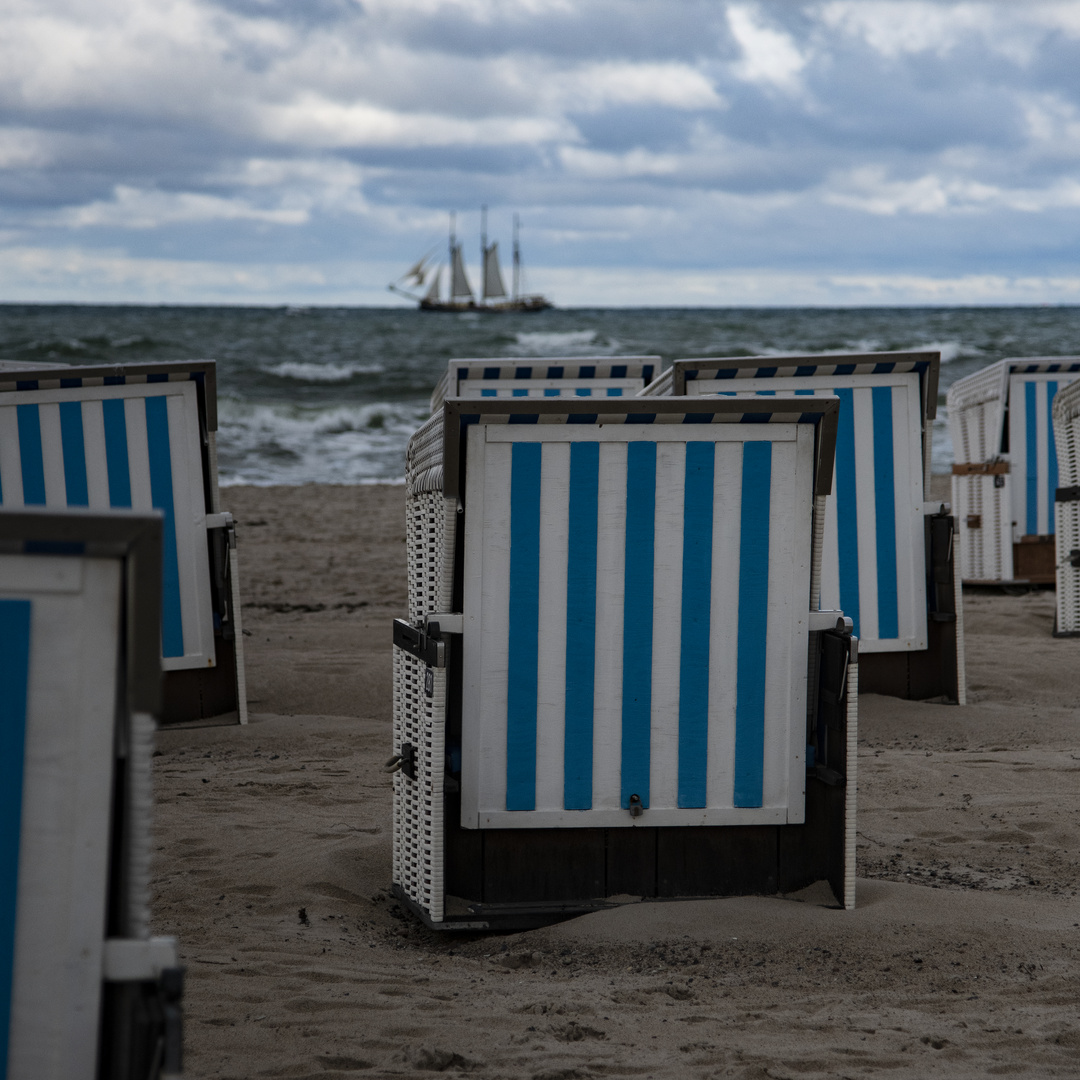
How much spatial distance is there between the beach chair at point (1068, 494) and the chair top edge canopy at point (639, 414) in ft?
16.8

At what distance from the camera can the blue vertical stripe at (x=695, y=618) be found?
11.2ft

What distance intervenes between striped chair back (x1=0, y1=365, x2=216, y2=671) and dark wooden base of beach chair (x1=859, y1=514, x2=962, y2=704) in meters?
3.47

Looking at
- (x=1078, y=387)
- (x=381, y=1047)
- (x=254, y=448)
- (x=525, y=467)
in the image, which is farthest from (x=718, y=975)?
(x=254, y=448)

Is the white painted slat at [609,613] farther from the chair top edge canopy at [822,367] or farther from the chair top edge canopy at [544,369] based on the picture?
the chair top edge canopy at [544,369]

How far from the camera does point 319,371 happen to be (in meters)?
34.2

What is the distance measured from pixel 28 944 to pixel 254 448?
65.6 ft

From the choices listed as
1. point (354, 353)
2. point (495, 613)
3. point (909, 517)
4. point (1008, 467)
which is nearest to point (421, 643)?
point (495, 613)

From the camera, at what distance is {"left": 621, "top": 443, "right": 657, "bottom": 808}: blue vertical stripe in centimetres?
340

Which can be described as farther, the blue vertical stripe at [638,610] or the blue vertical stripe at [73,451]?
the blue vertical stripe at [73,451]

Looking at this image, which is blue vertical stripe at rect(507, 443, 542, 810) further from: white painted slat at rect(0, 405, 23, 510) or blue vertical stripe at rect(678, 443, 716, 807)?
white painted slat at rect(0, 405, 23, 510)

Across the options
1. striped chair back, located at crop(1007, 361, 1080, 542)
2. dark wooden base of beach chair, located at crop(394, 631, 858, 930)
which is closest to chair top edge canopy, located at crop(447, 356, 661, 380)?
striped chair back, located at crop(1007, 361, 1080, 542)

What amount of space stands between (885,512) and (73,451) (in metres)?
4.03

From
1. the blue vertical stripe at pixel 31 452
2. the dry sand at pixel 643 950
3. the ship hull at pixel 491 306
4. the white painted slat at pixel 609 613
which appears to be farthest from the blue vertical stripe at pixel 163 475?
the ship hull at pixel 491 306

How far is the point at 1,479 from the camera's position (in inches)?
216
